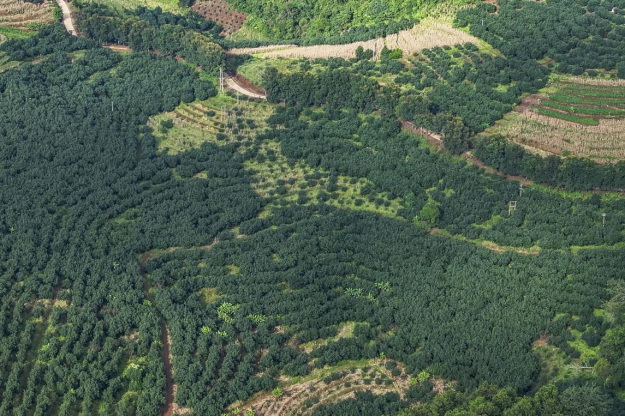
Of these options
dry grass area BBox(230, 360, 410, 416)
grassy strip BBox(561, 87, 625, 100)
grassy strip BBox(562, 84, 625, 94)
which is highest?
grassy strip BBox(562, 84, 625, 94)

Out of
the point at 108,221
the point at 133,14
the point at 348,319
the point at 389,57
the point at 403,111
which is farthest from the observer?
the point at 133,14

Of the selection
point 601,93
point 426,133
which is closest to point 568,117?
point 601,93

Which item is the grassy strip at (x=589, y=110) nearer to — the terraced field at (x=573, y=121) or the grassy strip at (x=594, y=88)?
the terraced field at (x=573, y=121)

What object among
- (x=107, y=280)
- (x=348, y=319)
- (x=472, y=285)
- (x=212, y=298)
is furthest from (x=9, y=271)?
(x=472, y=285)

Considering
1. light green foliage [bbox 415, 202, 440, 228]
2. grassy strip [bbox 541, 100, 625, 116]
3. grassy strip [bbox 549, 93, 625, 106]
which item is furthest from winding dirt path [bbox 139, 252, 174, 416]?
grassy strip [bbox 549, 93, 625, 106]

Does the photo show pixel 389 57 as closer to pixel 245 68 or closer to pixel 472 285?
pixel 245 68

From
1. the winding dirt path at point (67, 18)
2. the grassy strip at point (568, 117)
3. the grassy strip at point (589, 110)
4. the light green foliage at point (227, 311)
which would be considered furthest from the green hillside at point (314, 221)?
the winding dirt path at point (67, 18)

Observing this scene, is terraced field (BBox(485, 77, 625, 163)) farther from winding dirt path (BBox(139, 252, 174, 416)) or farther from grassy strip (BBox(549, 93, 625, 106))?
winding dirt path (BBox(139, 252, 174, 416))
